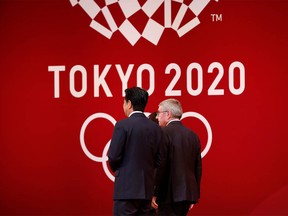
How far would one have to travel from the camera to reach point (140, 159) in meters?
3.99

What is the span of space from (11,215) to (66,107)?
4.44 feet

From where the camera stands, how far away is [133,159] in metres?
3.97

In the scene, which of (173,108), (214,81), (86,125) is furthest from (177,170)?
(86,125)

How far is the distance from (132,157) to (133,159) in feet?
0.05

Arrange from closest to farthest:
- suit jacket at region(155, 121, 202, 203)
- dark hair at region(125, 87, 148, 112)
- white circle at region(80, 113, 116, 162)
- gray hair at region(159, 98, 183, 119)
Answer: dark hair at region(125, 87, 148, 112) → suit jacket at region(155, 121, 202, 203) → gray hair at region(159, 98, 183, 119) → white circle at region(80, 113, 116, 162)

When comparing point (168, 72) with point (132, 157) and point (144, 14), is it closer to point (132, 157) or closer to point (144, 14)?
point (144, 14)

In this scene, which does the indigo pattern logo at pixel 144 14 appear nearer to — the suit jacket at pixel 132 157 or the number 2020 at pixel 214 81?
the number 2020 at pixel 214 81

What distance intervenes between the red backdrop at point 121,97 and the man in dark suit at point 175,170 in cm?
130

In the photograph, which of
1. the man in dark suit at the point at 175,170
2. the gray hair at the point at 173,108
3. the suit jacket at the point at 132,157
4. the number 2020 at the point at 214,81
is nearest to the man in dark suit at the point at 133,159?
the suit jacket at the point at 132,157

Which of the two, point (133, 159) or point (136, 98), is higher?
point (136, 98)

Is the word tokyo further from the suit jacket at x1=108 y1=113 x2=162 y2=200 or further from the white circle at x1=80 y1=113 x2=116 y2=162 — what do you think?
the suit jacket at x1=108 y1=113 x2=162 y2=200

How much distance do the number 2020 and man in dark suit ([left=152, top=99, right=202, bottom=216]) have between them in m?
1.30

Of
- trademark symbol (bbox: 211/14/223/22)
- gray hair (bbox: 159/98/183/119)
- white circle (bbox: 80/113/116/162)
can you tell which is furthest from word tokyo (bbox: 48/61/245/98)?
gray hair (bbox: 159/98/183/119)

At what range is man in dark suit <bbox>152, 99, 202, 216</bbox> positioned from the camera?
4.31 m
